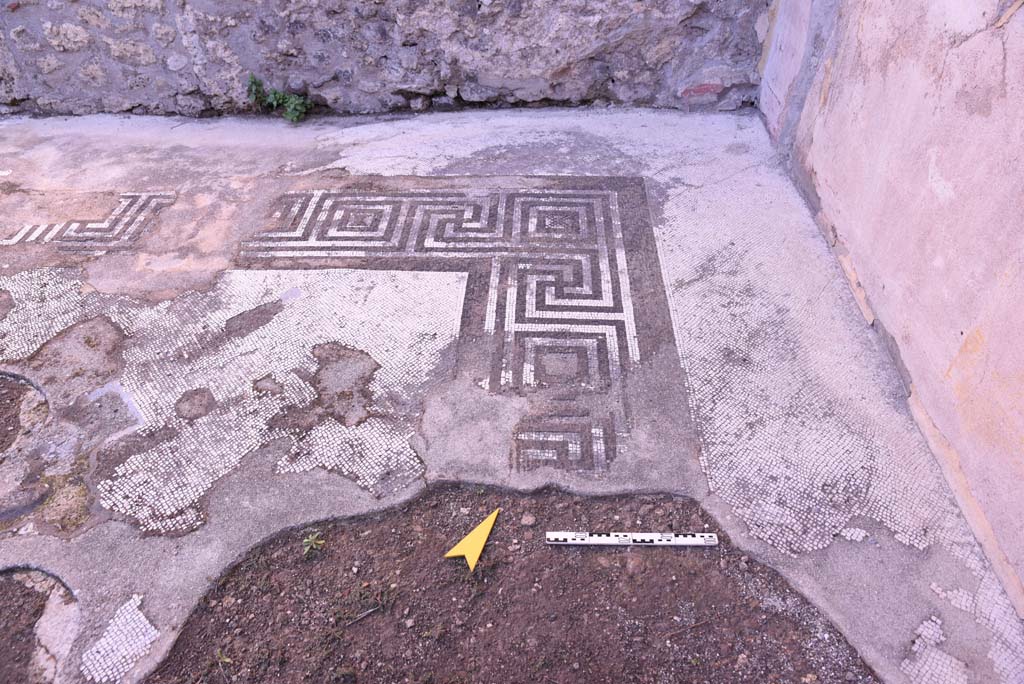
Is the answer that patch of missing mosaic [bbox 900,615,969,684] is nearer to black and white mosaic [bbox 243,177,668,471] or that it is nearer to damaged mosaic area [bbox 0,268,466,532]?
black and white mosaic [bbox 243,177,668,471]

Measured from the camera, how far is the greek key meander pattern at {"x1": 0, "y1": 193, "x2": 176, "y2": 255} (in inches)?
102

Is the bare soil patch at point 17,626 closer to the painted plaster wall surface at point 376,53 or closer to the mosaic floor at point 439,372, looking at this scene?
the mosaic floor at point 439,372

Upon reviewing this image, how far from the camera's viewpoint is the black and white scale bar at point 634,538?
1590mm

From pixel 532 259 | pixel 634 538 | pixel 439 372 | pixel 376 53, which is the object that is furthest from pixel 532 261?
pixel 376 53

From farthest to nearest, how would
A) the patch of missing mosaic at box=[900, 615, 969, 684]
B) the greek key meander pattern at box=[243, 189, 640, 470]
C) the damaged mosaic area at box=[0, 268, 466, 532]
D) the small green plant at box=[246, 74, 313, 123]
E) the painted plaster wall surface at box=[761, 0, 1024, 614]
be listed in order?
1. the small green plant at box=[246, 74, 313, 123]
2. the greek key meander pattern at box=[243, 189, 640, 470]
3. the damaged mosaic area at box=[0, 268, 466, 532]
4. the painted plaster wall surface at box=[761, 0, 1024, 614]
5. the patch of missing mosaic at box=[900, 615, 969, 684]

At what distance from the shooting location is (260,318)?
7.30 feet

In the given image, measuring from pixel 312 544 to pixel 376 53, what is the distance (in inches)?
102

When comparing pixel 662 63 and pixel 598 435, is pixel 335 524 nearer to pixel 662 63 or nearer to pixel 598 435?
pixel 598 435

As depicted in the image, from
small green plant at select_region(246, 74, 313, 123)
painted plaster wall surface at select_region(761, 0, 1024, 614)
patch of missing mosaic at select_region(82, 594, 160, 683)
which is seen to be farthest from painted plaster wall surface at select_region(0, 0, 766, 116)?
patch of missing mosaic at select_region(82, 594, 160, 683)

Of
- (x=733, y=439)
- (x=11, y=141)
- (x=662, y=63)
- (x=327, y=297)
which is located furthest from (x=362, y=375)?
(x=11, y=141)

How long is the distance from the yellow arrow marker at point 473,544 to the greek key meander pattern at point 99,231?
6.17ft

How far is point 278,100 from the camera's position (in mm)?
3363

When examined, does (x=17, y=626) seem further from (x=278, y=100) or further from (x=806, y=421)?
(x=278, y=100)

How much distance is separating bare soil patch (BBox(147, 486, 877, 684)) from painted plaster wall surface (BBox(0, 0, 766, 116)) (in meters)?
2.45
